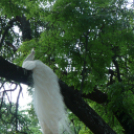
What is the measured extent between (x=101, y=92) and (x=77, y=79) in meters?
1.35

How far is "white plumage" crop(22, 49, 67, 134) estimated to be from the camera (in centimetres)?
208

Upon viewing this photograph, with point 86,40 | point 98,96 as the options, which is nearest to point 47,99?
point 86,40

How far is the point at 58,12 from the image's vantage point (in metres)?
2.72

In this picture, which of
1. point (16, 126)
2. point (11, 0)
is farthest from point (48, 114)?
point (11, 0)

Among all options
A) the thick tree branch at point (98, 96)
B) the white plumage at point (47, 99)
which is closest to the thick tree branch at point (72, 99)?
the white plumage at point (47, 99)

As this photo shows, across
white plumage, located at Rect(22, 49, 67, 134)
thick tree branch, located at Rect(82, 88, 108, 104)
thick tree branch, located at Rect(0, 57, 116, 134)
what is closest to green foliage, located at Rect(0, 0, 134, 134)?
thick tree branch, located at Rect(0, 57, 116, 134)

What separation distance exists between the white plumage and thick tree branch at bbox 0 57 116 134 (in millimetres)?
106

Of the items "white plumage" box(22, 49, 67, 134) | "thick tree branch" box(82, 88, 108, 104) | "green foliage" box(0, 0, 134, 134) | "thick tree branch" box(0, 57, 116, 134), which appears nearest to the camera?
"white plumage" box(22, 49, 67, 134)

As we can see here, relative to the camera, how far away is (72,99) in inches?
102

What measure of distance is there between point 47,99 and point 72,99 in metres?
0.47

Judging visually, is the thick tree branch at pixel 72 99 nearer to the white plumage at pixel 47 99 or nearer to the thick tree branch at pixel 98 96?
the white plumage at pixel 47 99

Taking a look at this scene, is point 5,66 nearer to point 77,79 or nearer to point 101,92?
point 77,79

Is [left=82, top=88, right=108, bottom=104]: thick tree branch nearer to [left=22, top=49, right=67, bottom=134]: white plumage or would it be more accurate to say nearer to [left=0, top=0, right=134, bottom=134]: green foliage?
[left=0, top=0, right=134, bottom=134]: green foliage

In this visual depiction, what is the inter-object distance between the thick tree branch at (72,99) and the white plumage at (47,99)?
4.2 inches
